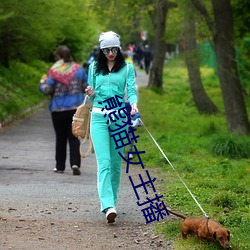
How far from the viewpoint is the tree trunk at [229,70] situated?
15758mm

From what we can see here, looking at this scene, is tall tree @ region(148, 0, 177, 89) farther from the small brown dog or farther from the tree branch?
the small brown dog

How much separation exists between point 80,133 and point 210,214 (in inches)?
63.4

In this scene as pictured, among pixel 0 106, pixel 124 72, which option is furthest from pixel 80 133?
pixel 0 106

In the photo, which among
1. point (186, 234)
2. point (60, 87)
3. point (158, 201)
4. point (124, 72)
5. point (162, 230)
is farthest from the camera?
point (60, 87)

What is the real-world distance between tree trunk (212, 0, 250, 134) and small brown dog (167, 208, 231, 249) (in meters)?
9.85

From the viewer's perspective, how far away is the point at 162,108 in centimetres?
2525

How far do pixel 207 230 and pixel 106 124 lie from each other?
181cm

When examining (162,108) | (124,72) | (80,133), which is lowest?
(162,108)

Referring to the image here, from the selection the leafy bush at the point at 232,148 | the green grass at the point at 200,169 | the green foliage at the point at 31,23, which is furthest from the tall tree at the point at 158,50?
the leafy bush at the point at 232,148

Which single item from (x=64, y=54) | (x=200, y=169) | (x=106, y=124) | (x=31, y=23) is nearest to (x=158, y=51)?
(x=31, y=23)

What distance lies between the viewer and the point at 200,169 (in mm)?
11320

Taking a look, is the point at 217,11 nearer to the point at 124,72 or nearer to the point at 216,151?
the point at 216,151

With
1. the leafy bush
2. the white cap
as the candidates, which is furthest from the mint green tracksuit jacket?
the leafy bush

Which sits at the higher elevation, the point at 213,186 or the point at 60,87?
the point at 60,87
